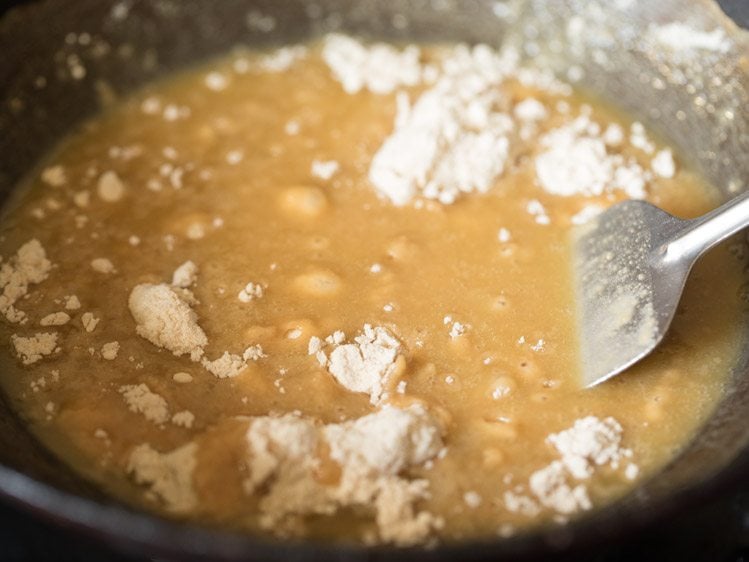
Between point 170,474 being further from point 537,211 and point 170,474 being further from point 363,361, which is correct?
point 537,211

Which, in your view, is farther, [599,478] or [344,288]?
[344,288]

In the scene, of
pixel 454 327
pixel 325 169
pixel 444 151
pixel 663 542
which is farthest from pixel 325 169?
pixel 663 542

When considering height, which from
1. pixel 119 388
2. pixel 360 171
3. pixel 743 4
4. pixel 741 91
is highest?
pixel 743 4

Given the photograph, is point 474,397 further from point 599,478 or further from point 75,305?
point 75,305

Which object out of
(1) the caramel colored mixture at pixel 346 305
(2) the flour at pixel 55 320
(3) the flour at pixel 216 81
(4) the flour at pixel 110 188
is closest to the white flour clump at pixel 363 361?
(1) the caramel colored mixture at pixel 346 305

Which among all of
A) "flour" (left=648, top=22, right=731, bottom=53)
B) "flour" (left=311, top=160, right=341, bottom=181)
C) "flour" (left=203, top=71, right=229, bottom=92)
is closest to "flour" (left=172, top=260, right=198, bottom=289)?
"flour" (left=311, top=160, right=341, bottom=181)

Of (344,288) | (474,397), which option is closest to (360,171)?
(344,288)
